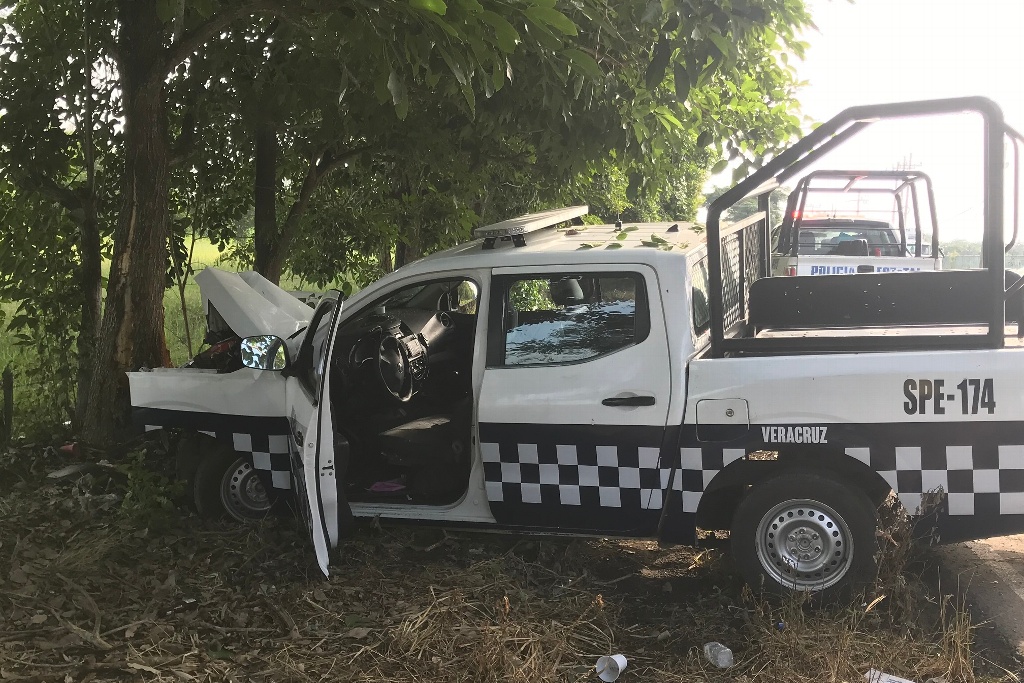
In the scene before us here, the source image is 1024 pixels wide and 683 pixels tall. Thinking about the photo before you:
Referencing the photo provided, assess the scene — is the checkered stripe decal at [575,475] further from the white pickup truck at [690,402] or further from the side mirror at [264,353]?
the side mirror at [264,353]

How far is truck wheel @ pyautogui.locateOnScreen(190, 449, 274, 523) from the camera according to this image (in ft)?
18.0

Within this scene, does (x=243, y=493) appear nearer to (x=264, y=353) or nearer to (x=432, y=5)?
(x=264, y=353)

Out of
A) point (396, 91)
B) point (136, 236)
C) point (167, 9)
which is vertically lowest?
point (136, 236)

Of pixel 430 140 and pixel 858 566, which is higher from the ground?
pixel 430 140

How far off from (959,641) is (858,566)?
0.54m

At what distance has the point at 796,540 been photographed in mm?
4367

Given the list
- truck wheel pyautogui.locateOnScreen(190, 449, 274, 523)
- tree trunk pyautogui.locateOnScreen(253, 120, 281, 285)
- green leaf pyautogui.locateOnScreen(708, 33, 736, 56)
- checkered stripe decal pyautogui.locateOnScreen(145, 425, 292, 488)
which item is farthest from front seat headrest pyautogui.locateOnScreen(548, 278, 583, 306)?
tree trunk pyautogui.locateOnScreen(253, 120, 281, 285)

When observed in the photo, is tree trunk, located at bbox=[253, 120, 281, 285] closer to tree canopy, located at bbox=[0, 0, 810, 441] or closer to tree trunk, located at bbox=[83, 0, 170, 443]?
tree canopy, located at bbox=[0, 0, 810, 441]

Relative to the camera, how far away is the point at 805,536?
436cm

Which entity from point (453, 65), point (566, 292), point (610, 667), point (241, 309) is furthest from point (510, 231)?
point (610, 667)

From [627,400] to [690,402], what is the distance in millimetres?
281

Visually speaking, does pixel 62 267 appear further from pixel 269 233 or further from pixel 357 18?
pixel 357 18

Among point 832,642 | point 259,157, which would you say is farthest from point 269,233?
point 832,642

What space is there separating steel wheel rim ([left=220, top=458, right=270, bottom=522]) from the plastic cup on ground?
2.42 meters
